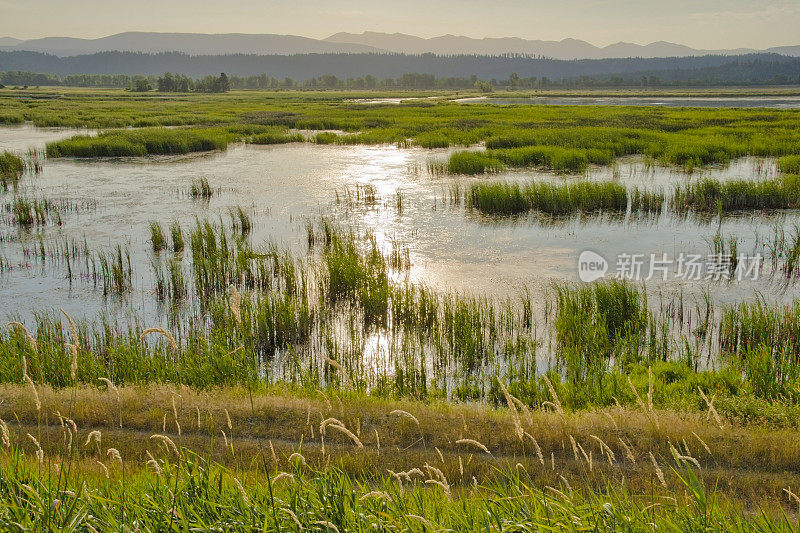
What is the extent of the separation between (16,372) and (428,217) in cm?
1506

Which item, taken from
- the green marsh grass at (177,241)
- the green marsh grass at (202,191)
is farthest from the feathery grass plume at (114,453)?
the green marsh grass at (202,191)

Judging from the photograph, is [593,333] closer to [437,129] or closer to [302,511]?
[302,511]

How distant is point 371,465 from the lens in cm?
784

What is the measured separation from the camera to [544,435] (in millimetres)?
8164

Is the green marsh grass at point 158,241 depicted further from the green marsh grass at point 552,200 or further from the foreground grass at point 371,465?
the green marsh grass at point 552,200

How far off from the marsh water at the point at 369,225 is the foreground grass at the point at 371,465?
19.4 ft

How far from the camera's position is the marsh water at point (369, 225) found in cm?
1557

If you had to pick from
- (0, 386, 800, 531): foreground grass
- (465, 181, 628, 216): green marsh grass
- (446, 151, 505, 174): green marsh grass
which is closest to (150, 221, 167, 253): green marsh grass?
(0, 386, 800, 531): foreground grass

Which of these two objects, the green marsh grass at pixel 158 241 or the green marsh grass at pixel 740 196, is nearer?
the green marsh grass at pixel 158 241

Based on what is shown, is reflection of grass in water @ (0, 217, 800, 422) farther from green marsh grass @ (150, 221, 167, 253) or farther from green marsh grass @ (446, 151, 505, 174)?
green marsh grass @ (446, 151, 505, 174)

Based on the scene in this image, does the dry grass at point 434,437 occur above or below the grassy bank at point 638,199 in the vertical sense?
below

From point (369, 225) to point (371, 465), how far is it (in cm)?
1467

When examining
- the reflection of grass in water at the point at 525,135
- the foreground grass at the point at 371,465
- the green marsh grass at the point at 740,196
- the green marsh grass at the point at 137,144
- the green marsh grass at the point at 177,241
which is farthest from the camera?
the green marsh grass at the point at 137,144

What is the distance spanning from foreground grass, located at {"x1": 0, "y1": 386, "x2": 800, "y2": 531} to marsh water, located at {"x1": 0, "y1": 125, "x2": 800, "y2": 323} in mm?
5908
